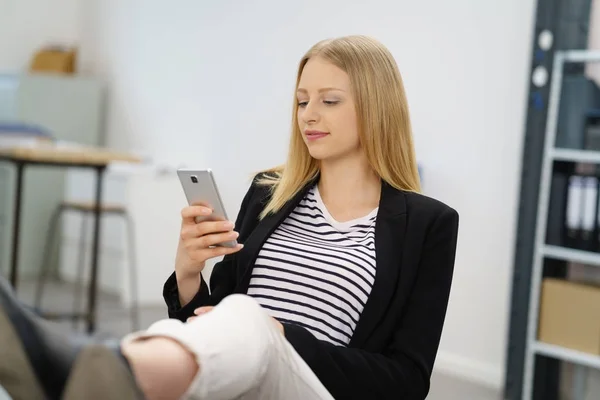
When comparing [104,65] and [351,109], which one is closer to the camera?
[351,109]

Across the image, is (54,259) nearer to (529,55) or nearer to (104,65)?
(104,65)

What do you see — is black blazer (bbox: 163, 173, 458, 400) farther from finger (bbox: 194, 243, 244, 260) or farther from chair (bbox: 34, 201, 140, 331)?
chair (bbox: 34, 201, 140, 331)

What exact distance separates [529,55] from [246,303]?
2.42m

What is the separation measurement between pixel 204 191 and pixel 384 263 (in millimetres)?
317

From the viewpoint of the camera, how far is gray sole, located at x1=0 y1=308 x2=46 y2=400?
3.43ft

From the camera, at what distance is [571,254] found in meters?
3.01

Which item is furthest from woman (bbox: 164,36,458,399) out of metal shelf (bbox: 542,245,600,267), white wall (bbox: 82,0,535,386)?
white wall (bbox: 82,0,535,386)

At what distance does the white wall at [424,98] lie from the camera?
11.2 feet

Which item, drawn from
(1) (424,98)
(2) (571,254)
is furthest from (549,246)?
(1) (424,98)

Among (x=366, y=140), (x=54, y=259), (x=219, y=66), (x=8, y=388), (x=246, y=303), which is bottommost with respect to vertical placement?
(x=54, y=259)

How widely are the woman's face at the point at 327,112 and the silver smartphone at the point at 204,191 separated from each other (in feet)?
0.70

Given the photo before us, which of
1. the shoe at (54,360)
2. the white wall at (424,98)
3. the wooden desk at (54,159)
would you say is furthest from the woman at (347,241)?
the wooden desk at (54,159)

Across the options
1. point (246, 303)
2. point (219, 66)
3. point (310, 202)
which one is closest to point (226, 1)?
point (219, 66)

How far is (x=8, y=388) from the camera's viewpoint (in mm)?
1058
